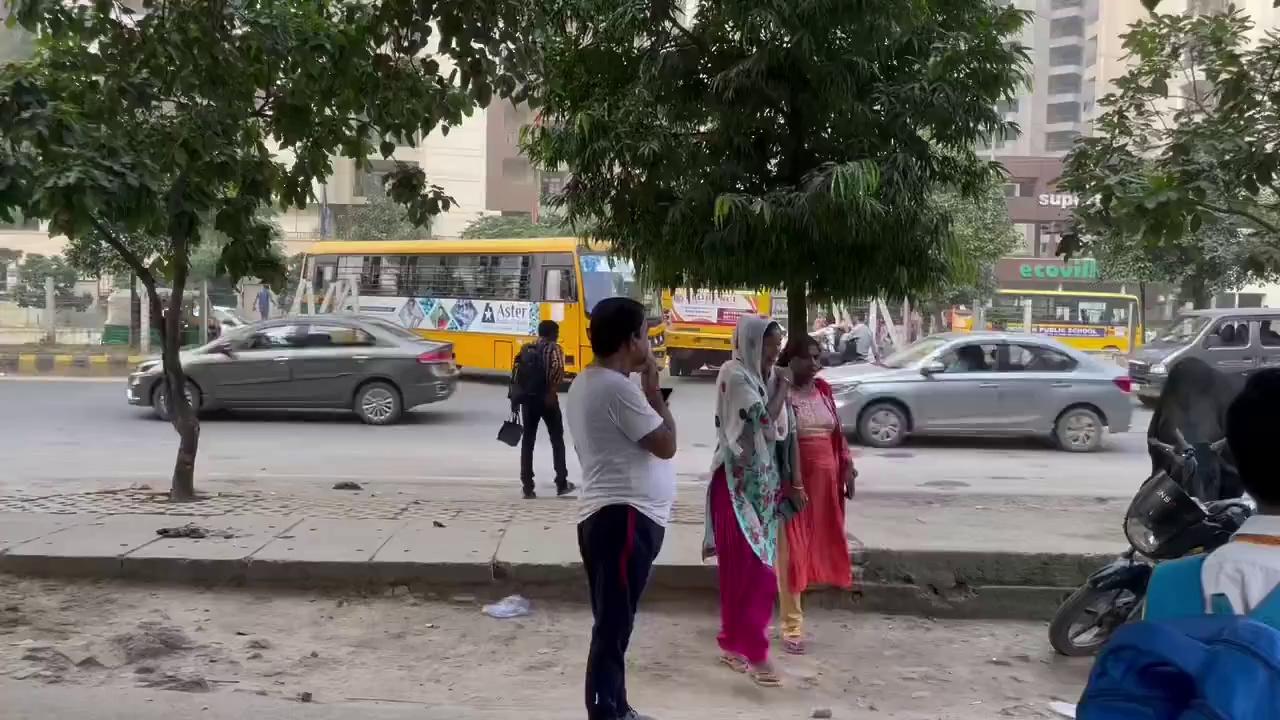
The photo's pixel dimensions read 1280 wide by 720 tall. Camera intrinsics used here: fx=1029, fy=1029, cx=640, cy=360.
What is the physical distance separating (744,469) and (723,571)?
0.48m

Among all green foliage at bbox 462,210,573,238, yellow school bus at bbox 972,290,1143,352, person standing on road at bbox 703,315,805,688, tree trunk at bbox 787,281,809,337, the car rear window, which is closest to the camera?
person standing on road at bbox 703,315,805,688

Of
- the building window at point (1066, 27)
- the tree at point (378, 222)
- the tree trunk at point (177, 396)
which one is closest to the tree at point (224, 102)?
the tree trunk at point (177, 396)

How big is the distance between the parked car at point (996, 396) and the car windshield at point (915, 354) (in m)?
0.22

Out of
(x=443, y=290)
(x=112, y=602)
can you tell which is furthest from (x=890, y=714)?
(x=443, y=290)

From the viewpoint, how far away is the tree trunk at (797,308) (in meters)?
5.81

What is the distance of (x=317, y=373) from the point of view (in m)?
14.2

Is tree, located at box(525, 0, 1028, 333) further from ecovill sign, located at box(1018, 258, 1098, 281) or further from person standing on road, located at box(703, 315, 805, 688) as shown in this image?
ecovill sign, located at box(1018, 258, 1098, 281)

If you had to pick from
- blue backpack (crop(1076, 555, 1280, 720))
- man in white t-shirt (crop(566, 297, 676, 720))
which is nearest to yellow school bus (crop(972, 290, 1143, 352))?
man in white t-shirt (crop(566, 297, 676, 720))

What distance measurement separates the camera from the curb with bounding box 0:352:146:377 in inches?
858

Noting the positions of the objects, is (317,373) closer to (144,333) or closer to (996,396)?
(996,396)

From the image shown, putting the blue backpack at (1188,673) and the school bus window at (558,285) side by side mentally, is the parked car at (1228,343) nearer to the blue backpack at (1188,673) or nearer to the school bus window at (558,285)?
the school bus window at (558,285)

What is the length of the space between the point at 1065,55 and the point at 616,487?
A: 212ft

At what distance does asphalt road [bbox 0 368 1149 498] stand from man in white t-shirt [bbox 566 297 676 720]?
17.4ft

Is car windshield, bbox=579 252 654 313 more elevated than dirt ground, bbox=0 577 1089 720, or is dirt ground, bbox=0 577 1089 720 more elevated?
car windshield, bbox=579 252 654 313
